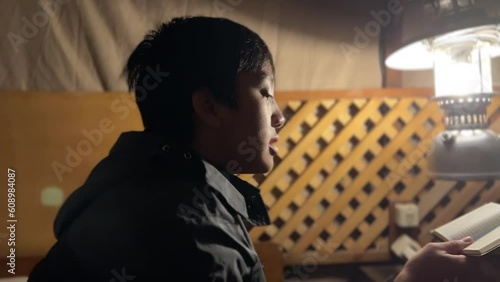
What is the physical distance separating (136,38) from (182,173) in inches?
30.4

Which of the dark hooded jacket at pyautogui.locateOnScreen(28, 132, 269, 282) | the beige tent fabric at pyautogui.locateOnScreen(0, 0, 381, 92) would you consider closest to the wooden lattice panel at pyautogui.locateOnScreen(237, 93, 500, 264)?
the beige tent fabric at pyautogui.locateOnScreen(0, 0, 381, 92)

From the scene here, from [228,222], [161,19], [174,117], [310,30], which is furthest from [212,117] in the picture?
[310,30]

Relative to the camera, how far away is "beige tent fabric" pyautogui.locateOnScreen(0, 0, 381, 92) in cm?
108

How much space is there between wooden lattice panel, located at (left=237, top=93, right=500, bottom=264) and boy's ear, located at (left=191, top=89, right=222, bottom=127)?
26.6 inches

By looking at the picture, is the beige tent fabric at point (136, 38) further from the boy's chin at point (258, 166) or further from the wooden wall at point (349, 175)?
the boy's chin at point (258, 166)

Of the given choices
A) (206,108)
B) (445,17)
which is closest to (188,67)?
(206,108)

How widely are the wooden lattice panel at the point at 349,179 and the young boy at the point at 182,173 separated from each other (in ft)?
1.93

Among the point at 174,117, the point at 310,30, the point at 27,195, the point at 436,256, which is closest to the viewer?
the point at 174,117

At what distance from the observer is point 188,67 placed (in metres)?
0.56

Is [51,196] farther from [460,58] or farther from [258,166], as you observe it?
[460,58]

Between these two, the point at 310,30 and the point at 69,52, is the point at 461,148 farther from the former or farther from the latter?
the point at 69,52

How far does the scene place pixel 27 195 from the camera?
40.9 inches

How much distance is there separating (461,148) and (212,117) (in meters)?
0.45

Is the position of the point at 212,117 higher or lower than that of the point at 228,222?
higher
